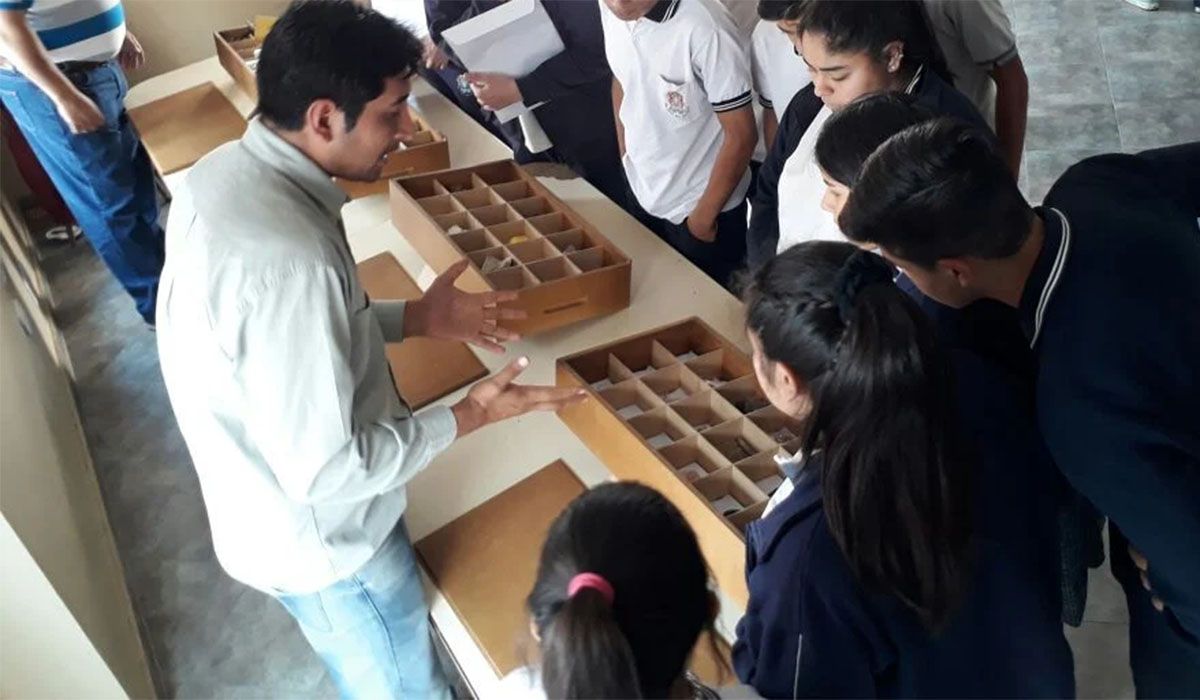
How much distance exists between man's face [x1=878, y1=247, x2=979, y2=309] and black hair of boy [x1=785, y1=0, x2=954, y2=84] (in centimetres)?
47

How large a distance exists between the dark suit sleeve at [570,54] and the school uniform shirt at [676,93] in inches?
9.0

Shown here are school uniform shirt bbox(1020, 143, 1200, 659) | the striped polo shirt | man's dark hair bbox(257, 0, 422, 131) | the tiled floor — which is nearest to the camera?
school uniform shirt bbox(1020, 143, 1200, 659)

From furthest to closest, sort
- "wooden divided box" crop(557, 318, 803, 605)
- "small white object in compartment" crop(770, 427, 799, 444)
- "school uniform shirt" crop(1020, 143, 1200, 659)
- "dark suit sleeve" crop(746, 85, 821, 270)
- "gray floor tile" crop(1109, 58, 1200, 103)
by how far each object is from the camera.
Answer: "gray floor tile" crop(1109, 58, 1200, 103)
"dark suit sleeve" crop(746, 85, 821, 270)
"small white object in compartment" crop(770, 427, 799, 444)
"wooden divided box" crop(557, 318, 803, 605)
"school uniform shirt" crop(1020, 143, 1200, 659)

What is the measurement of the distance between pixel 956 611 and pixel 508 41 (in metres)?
1.81

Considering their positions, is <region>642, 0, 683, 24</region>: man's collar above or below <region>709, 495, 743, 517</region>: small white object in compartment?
above

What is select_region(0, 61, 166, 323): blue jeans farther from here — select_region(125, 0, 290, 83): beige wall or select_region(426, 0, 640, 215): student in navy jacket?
select_region(426, 0, 640, 215): student in navy jacket

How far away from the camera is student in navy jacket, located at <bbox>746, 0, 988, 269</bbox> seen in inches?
60.0

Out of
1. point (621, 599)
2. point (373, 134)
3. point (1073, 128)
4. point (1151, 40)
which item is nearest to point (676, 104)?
point (373, 134)

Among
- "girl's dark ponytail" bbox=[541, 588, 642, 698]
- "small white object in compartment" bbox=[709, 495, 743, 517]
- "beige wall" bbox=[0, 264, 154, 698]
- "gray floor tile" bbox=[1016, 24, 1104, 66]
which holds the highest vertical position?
"girl's dark ponytail" bbox=[541, 588, 642, 698]

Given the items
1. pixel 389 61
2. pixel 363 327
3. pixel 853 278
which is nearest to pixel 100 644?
pixel 363 327

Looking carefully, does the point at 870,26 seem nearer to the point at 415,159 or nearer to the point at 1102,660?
the point at 415,159

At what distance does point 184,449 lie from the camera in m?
2.81

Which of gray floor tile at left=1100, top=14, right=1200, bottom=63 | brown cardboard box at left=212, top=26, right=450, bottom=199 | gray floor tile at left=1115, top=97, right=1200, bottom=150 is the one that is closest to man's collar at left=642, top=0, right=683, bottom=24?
brown cardboard box at left=212, top=26, right=450, bottom=199

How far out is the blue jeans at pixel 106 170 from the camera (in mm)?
2674
